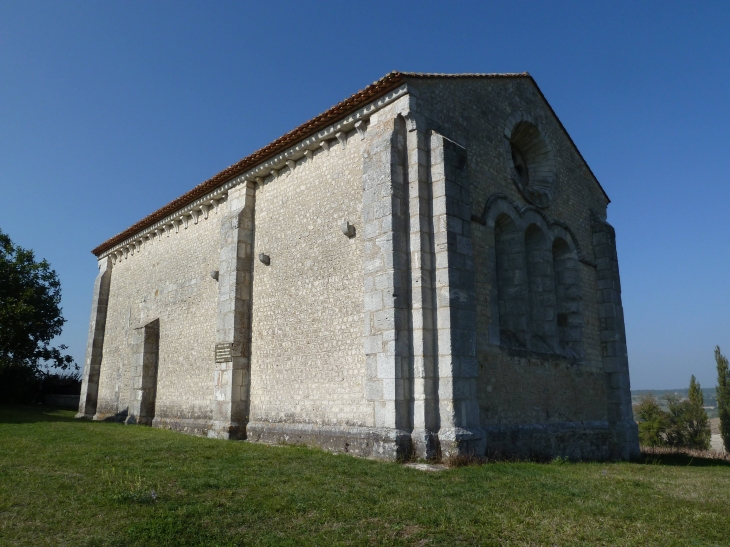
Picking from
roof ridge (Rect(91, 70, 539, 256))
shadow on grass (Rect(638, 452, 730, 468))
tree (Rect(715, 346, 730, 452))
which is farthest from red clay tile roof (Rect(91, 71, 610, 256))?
tree (Rect(715, 346, 730, 452))

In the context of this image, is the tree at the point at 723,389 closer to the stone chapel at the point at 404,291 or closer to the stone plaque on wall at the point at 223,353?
the stone chapel at the point at 404,291

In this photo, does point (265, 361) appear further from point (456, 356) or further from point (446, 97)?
point (446, 97)

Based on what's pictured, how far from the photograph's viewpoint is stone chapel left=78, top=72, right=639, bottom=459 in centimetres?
931

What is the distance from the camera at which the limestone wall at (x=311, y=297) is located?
407 inches

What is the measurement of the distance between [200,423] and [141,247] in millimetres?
7389

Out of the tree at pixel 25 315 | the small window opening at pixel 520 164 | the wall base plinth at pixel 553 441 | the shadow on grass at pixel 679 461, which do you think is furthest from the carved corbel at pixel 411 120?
the tree at pixel 25 315

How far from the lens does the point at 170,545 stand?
4930mm

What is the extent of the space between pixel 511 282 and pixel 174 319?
946cm

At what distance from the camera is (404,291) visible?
9.44 metres

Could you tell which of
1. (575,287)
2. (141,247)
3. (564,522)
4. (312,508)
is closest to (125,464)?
(312,508)

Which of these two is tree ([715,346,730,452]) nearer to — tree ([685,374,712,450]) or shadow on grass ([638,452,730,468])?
tree ([685,374,712,450])

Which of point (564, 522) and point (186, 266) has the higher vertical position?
point (186, 266)

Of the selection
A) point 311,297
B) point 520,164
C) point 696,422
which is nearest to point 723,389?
point 696,422

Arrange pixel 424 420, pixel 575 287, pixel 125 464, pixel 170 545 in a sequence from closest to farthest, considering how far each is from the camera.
Result: 1. pixel 170 545
2. pixel 125 464
3. pixel 424 420
4. pixel 575 287
